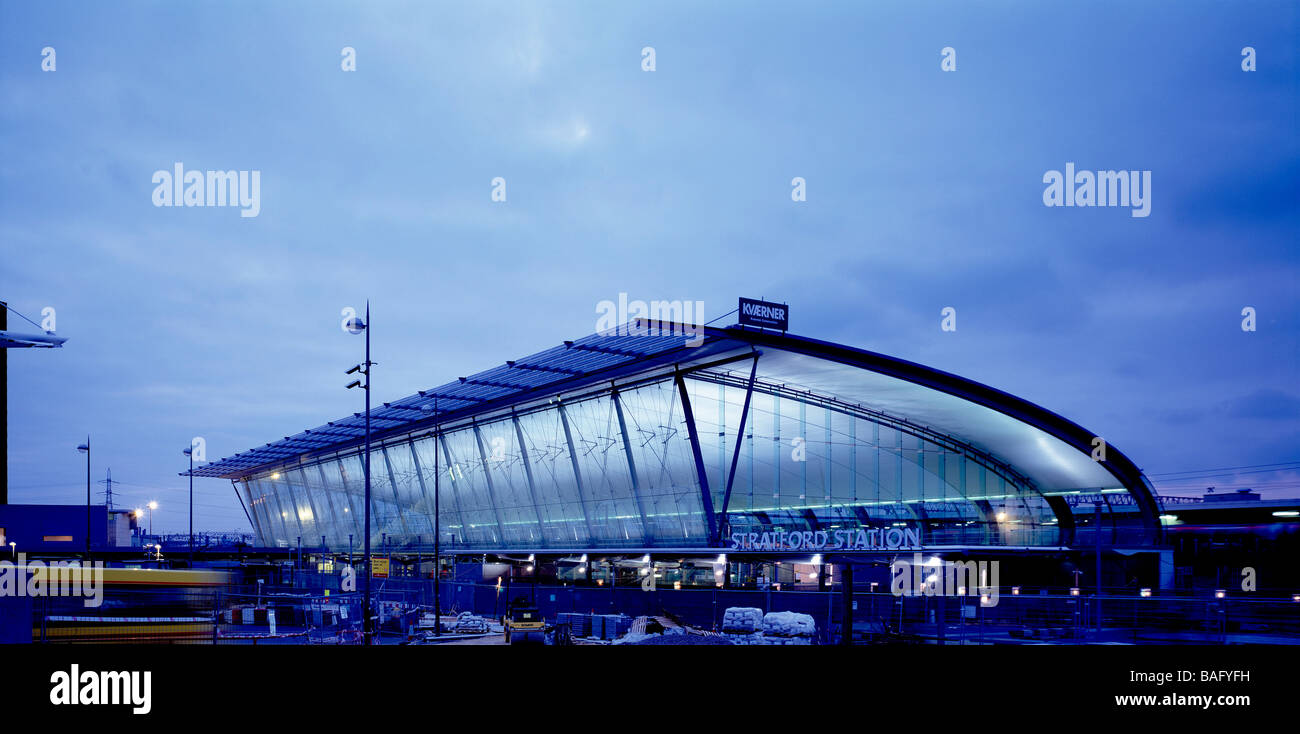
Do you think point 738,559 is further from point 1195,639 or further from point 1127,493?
point 1195,639

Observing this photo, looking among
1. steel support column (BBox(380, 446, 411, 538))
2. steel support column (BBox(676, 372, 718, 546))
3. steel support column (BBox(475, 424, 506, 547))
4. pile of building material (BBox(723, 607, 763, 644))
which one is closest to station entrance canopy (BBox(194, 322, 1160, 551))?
steel support column (BBox(676, 372, 718, 546))

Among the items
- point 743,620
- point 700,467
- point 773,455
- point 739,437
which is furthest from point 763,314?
point 743,620

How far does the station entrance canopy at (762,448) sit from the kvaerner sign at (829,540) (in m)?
0.26

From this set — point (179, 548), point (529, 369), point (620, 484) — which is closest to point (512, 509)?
point (620, 484)

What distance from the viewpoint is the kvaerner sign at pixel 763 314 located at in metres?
38.6

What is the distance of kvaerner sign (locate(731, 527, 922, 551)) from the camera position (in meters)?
43.1

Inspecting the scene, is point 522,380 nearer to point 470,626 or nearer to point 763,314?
point 470,626

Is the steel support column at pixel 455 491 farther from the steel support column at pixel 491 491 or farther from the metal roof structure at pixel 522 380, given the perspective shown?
the steel support column at pixel 491 491

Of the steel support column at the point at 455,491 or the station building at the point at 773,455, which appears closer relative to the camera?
the station building at the point at 773,455

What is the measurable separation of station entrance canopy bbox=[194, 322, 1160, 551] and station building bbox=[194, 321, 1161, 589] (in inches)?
3.8

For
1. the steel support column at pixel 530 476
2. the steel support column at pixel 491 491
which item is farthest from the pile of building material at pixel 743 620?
the steel support column at pixel 491 491

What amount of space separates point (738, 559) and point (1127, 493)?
70.8 feet

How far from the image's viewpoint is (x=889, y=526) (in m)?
47.1

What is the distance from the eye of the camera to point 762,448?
47125 millimetres
